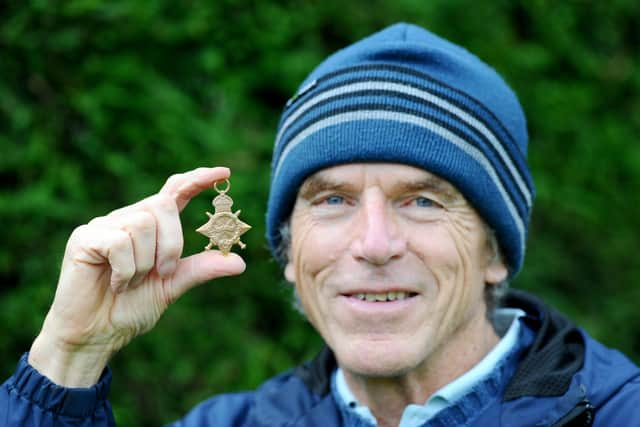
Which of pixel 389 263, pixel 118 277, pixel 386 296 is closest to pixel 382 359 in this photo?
pixel 386 296

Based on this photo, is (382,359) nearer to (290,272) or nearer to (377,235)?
(377,235)

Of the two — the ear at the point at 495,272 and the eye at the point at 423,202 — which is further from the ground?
the eye at the point at 423,202

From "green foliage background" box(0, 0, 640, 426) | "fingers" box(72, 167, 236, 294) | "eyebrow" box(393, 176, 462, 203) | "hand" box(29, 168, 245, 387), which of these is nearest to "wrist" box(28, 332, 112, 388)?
"hand" box(29, 168, 245, 387)

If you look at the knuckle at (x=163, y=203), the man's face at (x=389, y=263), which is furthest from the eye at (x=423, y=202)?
the knuckle at (x=163, y=203)

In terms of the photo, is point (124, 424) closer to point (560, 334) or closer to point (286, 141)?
point (286, 141)

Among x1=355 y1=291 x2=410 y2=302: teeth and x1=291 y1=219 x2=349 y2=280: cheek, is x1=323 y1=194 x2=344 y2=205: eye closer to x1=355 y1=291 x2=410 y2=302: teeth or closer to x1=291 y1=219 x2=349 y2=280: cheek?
x1=291 y1=219 x2=349 y2=280: cheek

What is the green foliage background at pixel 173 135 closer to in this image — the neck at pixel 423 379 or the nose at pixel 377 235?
the neck at pixel 423 379

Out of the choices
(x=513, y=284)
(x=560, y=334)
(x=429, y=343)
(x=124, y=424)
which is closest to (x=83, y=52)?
(x=124, y=424)
